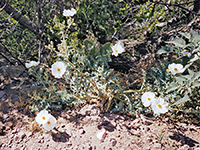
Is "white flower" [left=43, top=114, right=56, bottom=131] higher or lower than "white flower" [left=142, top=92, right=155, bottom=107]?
lower

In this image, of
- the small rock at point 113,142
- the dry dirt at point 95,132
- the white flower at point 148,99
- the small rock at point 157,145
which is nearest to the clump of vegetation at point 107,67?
the white flower at point 148,99

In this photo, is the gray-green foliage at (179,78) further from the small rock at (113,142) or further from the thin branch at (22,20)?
the thin branch at (22,20)

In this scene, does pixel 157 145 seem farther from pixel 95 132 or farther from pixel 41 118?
pixel 41 118

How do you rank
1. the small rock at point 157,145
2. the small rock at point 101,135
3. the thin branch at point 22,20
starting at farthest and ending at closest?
the thin branch at point 22,20 → the small rock at point 101,135 → the small rock at point 157,145

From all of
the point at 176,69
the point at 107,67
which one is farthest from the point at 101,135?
the point at 176,69

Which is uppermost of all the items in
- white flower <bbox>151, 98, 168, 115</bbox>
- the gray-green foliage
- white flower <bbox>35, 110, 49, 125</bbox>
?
the gray-green foliage

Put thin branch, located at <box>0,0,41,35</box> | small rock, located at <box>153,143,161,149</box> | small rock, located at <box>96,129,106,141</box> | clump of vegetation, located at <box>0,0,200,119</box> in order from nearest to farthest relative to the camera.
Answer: small rock, located at <box>153,143,161,149</box>, small rock, located at <box>96,129,106,141</box>, clump of vegetation, located at <box>0,0,200,119</box>, thin branch, located at <box>0,0,41,35</box>

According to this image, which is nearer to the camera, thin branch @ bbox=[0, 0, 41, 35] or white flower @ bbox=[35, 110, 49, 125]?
white flower @ bbox=[35, 110, 49, 125]

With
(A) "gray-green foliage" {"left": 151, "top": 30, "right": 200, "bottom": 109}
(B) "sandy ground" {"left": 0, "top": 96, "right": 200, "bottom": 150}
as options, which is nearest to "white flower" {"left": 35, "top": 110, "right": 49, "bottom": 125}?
(B) "sandy ground" {"left": 0, "top": 96, "right": 200, "bottom": 150}

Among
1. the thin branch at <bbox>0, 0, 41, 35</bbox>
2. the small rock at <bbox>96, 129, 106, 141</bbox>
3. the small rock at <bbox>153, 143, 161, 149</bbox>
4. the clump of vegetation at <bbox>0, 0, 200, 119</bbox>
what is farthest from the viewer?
the thin branch at <bbox>0, 0, 41, 35</bbox>

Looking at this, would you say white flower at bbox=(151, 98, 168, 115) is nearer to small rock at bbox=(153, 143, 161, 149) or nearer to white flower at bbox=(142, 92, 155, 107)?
white flower at bbox=(142, 92, 155, 107)

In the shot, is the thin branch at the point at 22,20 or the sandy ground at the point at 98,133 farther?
the thin branch at the point at 22,20

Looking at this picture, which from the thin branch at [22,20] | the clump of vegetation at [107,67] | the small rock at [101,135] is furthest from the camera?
the thin branch at [22,20]

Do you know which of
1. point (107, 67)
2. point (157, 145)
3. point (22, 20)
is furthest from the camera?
point (22, 20)
